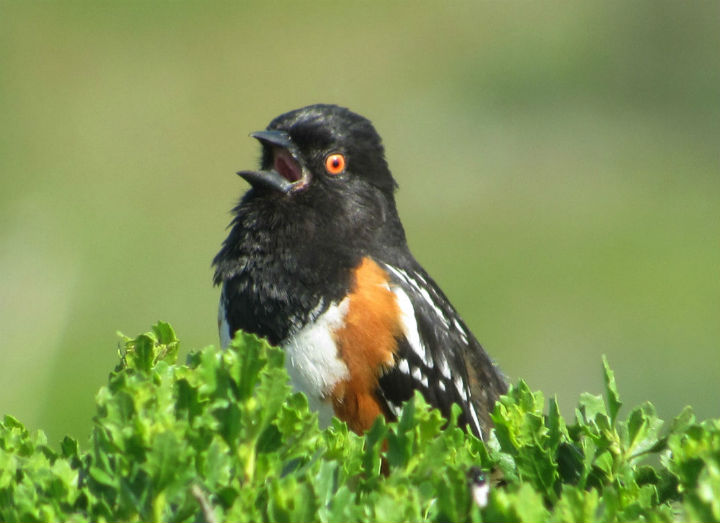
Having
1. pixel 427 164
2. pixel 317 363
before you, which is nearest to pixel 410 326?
pixel 317 363

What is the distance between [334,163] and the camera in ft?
11.1

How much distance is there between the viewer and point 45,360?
223 inches

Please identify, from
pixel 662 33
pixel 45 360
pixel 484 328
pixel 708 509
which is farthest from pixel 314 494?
pixel 662 33

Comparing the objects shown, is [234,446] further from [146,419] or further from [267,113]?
[267,113]

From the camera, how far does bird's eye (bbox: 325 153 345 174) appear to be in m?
3.38

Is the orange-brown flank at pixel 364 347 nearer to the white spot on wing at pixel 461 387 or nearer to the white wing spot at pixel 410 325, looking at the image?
the white wing spot at pixel 410 325

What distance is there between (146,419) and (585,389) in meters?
5.51

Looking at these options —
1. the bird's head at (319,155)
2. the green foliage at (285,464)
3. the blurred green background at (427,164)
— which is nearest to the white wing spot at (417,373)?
the bird's head at (319,155)

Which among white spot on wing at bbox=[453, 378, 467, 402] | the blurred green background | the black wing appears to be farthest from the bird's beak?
the blurred green background

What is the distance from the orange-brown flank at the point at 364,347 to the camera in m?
2.96

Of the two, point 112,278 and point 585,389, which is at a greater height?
point 112,278

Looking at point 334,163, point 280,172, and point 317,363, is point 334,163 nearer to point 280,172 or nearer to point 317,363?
point 280,172

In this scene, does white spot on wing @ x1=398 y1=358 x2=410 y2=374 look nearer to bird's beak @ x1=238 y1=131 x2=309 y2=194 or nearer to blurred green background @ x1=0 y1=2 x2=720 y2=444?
bird's beak @ x1=238 y1=131 x2=309 y2=194

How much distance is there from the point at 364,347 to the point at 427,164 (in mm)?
6934
